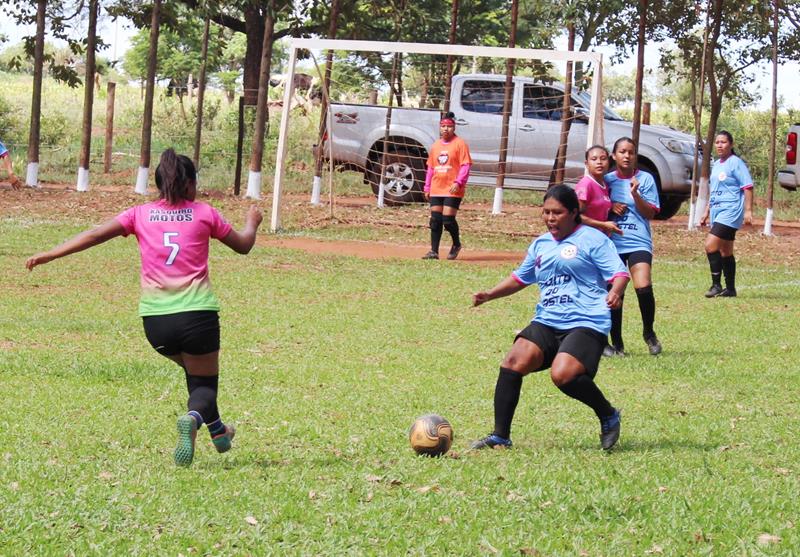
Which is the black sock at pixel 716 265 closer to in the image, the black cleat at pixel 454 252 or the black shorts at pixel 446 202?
the black shorts at pixel 446 202

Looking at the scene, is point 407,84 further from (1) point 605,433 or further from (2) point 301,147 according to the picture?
(1) point 605,433

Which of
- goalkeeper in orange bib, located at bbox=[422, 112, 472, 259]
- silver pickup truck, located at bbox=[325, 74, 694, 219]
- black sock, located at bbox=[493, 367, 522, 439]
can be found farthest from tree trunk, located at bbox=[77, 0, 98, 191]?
black sock, located at bbox=[493, 367, 522, 439]

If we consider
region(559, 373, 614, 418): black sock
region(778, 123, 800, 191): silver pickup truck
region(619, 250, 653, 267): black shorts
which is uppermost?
region(778, 123, 800, 191): silver pickup truck

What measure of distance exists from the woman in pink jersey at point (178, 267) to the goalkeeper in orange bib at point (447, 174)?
33.7 feet

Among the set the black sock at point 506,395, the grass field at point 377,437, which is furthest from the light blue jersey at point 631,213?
the black sock at point 506,395

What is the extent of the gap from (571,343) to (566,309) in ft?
0.71

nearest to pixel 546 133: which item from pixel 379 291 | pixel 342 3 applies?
pixel 342 3

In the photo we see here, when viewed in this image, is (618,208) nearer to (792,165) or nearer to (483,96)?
(792,165)

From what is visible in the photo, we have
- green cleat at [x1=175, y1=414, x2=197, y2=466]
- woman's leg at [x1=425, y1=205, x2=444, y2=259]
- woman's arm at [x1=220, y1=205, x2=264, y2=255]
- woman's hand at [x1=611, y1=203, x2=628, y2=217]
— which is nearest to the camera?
green cleat at [x1=175, y1=414, x2=197, y2=466]

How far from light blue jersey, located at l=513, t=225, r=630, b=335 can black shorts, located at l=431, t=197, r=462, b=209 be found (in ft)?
31.4

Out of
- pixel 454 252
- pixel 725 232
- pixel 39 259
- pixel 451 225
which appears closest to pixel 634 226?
pixel 725 232

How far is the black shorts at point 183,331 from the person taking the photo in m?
6.36

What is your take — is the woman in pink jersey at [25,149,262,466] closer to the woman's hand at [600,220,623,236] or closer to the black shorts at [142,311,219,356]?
the black shorts at [142,311,219,356]

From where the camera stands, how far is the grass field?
5.48 meters
